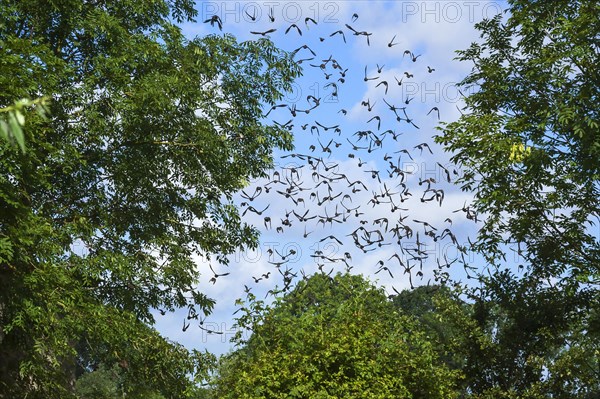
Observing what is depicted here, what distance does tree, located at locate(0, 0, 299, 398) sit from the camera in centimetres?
1444

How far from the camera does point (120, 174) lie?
59.8 ft

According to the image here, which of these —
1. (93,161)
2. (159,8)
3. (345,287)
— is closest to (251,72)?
(159,8)

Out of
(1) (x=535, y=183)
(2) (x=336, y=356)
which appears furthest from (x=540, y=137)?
(2) (x=336, y=356)

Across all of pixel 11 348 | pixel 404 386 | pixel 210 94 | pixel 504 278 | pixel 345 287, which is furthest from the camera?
pixel 504 278

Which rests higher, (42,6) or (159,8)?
(159,8)

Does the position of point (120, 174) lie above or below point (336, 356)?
above

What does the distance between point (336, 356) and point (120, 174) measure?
281 inches

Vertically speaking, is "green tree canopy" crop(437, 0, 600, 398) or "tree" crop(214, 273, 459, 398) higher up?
"green tree canopy" crop(437, 0, 600, 398)

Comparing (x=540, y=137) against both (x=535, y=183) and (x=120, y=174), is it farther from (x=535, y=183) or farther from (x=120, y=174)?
(x=120, y=174)

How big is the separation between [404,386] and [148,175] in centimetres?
806

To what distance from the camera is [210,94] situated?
60.8 feet

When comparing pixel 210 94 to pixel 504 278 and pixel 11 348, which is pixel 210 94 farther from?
pixel 504 278

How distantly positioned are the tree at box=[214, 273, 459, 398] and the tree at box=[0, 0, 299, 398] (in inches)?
98.1

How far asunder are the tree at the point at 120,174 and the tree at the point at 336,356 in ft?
8.17
